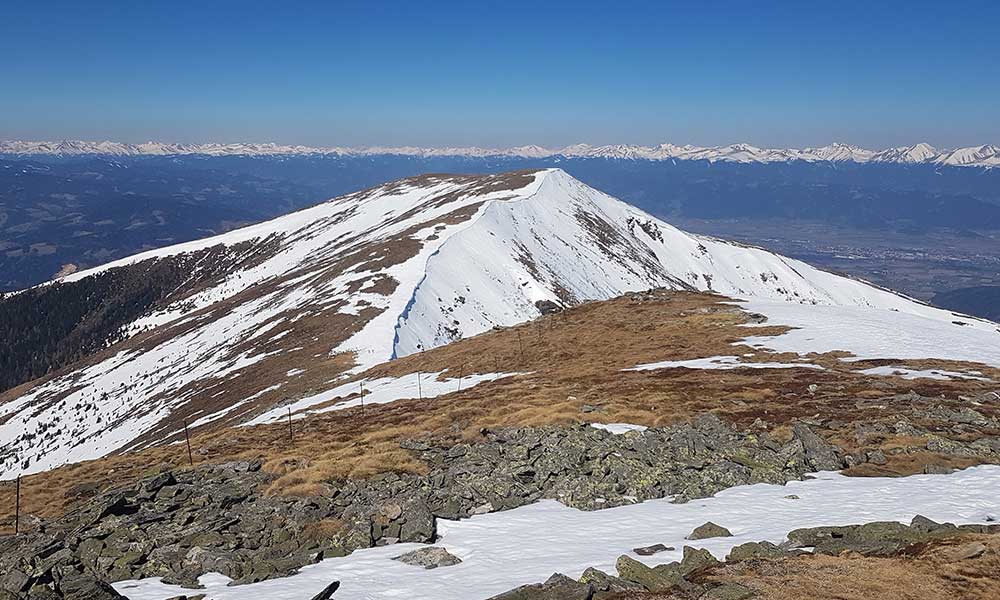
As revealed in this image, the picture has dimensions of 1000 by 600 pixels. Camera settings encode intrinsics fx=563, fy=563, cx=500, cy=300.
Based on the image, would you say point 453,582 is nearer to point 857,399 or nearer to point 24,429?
point 857,399

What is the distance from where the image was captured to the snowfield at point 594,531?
16.2 metres

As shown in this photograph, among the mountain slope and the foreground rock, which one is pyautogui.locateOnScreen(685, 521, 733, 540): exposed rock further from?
the mountain slope

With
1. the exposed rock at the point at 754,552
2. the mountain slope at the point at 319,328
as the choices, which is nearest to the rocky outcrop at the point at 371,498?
the exposed rock at the point at 754,552

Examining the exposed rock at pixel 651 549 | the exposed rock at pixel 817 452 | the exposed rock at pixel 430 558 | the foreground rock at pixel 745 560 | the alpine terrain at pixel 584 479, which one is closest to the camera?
the foreground rock at pixel 745 560

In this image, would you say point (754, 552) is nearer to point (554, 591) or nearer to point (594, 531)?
point (594, 531)

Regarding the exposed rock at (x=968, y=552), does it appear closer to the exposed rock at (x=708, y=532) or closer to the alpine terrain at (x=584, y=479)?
the alpine terrain at (x=584, y=479)

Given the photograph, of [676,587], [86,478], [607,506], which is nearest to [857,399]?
[607,506]

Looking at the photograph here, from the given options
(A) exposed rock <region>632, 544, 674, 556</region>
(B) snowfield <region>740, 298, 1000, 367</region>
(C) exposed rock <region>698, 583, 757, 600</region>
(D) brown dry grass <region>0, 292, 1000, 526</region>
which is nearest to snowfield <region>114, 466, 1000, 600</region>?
(A) exposed rock <region>632, 544, 674, 556</region>

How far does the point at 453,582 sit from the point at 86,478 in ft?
112

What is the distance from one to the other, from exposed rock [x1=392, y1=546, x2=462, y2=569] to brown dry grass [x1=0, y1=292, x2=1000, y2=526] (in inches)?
A: 296

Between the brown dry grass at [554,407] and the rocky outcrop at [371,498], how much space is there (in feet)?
6.21

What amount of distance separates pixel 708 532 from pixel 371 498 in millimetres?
13030

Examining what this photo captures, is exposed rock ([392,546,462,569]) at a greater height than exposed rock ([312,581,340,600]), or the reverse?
exposed rock ([312,581,340,600])

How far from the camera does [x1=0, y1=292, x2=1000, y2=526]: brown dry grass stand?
29312mm
